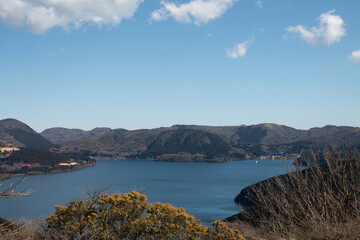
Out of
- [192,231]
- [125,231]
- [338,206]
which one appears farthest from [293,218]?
[125,231]

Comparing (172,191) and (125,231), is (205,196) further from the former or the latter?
(125,231)

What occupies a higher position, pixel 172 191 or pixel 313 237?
pixel 313 237

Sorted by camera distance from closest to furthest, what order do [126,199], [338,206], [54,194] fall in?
[338,206] → [126,199] → [54,194]

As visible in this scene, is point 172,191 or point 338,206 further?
point 172,191

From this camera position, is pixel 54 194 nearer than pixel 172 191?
Yes

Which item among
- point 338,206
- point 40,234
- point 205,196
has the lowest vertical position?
point 205,196

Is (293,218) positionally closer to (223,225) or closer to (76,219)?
(223,225)

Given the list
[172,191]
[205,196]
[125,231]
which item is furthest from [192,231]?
[172,191]

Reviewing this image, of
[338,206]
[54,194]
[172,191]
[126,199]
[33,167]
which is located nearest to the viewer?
[338,206]

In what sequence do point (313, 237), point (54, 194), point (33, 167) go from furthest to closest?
point (33, 167)
point (54, 194)
point (313, 237)
